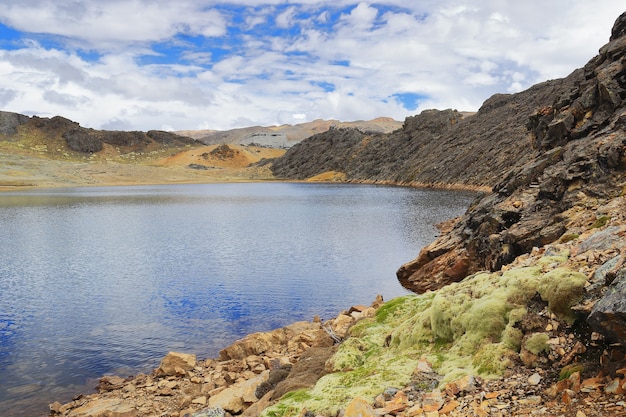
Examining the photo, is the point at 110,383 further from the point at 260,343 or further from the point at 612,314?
the point at 612,314

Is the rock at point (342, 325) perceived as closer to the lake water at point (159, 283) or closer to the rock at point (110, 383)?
the lake water at point (159, 283)

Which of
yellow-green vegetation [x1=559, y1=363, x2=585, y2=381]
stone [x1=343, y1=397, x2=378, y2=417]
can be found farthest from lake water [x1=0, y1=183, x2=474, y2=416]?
yellow-green vegetation [x1=559, y1=363, x2=585, y2=381]

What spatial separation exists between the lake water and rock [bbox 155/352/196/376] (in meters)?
1.98

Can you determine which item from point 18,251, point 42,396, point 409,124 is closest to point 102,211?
point 18,251

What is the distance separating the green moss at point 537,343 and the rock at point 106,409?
11637mm

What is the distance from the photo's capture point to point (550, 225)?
20609mm

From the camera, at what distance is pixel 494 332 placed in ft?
36.0

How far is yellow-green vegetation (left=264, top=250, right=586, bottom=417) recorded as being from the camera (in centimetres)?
998

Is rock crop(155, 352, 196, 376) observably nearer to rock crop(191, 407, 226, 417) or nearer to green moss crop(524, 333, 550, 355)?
rock crop(191, 407, 226, 417)

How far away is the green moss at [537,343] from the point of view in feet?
30.8

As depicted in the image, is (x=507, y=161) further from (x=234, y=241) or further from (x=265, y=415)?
(x=265, y=415)

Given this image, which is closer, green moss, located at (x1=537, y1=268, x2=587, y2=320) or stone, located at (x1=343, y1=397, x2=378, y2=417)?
stone, located at (x1=343, y1=397, x2=378, y2=417)

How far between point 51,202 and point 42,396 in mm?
77812

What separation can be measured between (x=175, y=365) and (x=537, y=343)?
13176 mm
